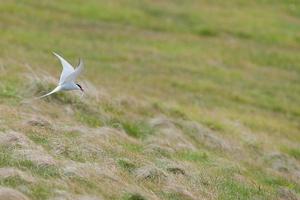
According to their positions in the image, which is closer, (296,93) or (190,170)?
(190,170)

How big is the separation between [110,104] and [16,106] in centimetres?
369

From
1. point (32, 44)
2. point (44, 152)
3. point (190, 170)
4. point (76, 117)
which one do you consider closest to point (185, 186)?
point (190, 170)

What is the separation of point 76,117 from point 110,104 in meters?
2.22

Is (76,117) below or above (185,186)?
below

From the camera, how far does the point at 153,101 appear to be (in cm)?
2581

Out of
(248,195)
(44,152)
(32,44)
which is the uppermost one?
(44,152)

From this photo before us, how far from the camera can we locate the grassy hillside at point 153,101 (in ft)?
47.7

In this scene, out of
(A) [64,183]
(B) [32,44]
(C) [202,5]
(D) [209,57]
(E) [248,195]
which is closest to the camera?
(A) [64,183]

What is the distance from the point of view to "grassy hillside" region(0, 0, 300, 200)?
14.5 meters

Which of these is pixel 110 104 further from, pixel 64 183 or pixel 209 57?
pixel 209 57

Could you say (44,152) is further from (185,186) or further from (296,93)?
(296,93)

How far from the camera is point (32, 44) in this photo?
34.1 meters

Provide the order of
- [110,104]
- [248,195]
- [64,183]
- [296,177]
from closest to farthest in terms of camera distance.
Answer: [64,183] < [248,195] < [296,177] < [110,104]

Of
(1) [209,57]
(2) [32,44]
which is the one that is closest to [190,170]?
(2) [32,44]
